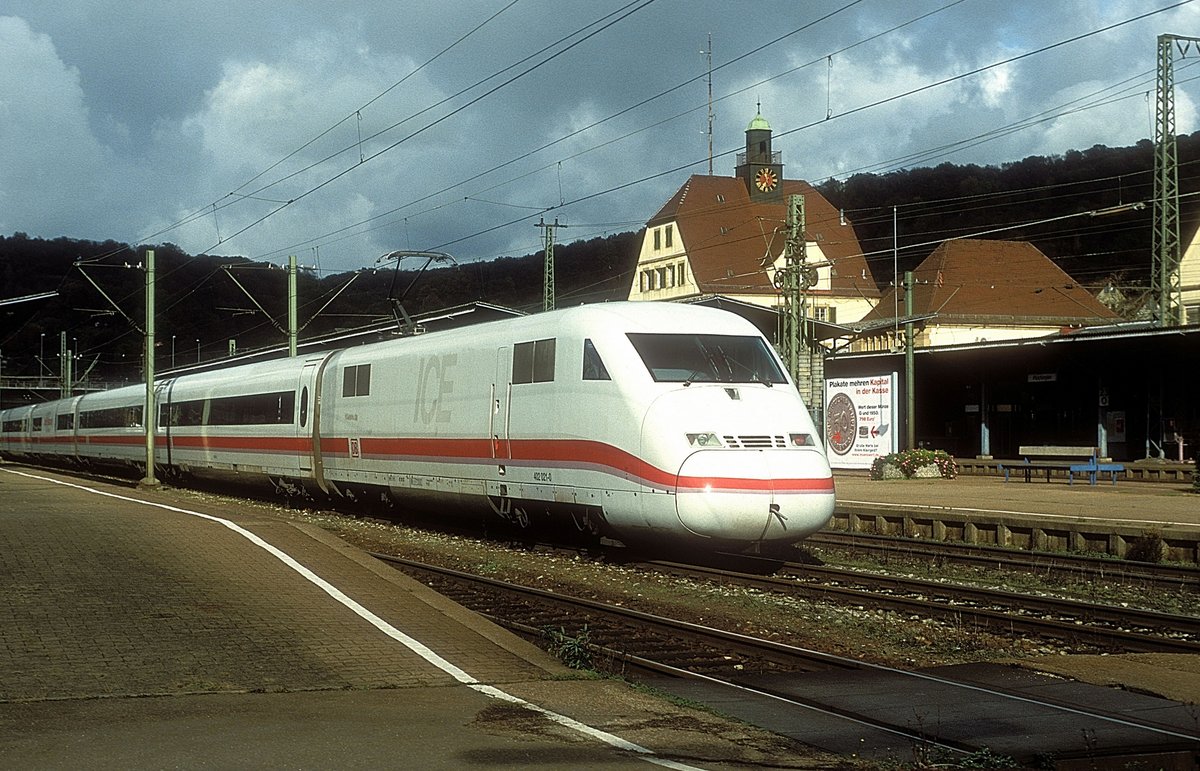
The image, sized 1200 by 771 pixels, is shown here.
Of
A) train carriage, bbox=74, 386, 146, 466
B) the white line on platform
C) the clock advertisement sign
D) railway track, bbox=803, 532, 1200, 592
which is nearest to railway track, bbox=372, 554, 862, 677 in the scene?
the white line on platform

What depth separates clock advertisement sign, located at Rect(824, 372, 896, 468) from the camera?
38.1m

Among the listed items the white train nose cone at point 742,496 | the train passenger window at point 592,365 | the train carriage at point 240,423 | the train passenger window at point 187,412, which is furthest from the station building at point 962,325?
the train passenger window at point 187,412

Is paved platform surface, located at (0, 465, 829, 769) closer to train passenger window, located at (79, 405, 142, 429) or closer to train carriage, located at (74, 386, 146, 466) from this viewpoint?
train carriage, located at (74, 386, 146, 466)

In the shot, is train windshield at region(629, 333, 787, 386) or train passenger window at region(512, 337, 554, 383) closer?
train windshield at region(629, 333, 787, 386)

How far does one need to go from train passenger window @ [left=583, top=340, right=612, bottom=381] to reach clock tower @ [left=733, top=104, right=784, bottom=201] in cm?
7580

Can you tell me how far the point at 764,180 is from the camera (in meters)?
90.5

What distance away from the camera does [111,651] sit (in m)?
8.80

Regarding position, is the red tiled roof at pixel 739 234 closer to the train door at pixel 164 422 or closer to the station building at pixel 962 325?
the station building at pixel 962 325

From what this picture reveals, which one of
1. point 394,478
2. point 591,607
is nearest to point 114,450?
point 394,478

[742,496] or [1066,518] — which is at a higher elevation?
[742,496]

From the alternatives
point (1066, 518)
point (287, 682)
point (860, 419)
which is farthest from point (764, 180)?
point (287, 682)

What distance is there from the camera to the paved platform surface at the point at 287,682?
624cm

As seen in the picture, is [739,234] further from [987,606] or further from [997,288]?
[987,606]

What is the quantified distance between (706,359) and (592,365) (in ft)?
4.56
